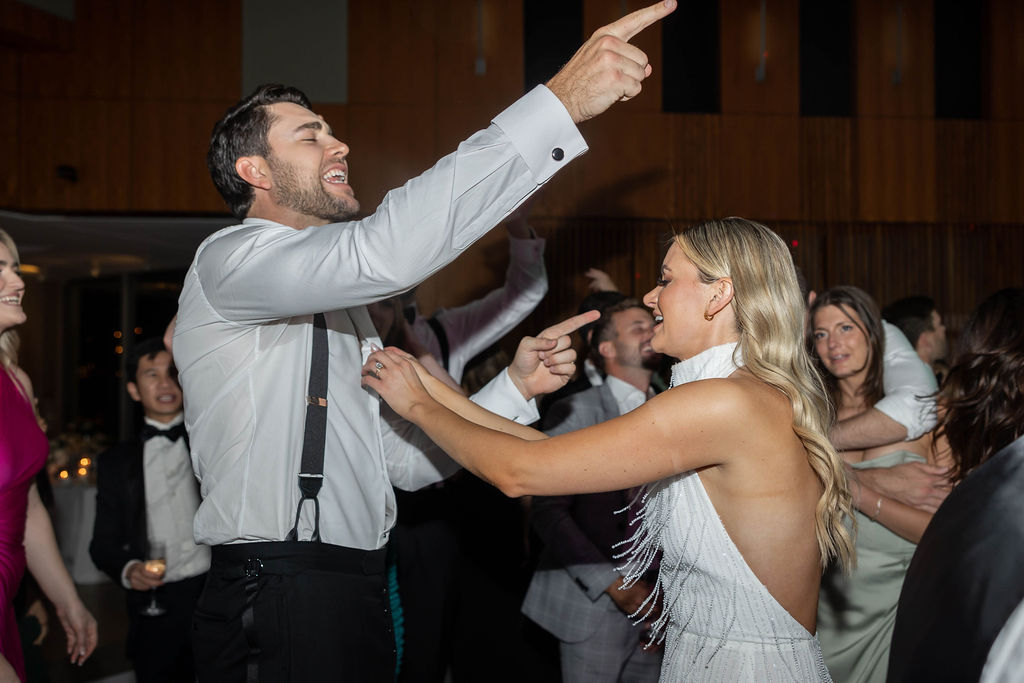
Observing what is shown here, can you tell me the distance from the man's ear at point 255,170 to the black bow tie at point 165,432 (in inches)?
75.1

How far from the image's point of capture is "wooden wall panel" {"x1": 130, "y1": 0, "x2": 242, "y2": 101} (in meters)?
6.67

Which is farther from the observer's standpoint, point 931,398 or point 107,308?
point 107,308

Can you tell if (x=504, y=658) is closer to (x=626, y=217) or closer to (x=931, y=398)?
(x=931, y=398)

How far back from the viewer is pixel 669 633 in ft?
5.27

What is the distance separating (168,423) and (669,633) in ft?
7.82

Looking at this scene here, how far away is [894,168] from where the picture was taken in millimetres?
7012

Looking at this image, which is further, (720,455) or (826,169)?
(826,169)

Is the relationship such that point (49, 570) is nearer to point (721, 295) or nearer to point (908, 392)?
point (721, 295)

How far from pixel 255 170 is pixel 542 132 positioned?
70cm

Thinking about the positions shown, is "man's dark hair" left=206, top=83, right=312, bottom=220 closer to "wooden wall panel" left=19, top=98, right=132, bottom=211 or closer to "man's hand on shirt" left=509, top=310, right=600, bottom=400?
"man's hand on shirt" left=509, top=310, right=600, bottom=400

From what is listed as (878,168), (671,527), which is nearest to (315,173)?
(671,527)

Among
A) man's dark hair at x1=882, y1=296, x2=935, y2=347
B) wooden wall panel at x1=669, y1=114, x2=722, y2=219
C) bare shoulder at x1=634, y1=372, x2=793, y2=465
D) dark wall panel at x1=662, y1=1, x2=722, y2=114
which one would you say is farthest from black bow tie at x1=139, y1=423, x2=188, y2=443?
dark wall panel at x1=662, y1=1, x2=722, y2=114

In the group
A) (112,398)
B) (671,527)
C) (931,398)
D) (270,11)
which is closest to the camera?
(671,527)

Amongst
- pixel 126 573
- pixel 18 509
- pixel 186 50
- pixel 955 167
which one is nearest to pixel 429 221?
pixel 18 509
